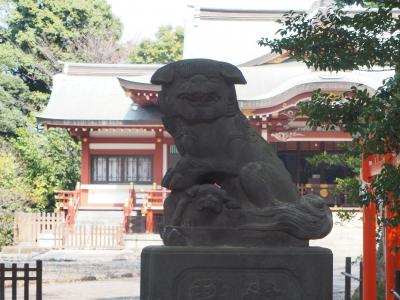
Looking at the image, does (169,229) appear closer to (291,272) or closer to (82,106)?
(291,272)

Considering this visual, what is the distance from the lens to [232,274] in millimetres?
5445

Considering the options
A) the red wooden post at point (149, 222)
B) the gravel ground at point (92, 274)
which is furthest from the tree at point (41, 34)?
the gravel ground at point (92, 274)

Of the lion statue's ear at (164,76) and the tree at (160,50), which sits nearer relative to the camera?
the lion statue's ear at (164,76)

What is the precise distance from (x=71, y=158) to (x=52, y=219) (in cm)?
780

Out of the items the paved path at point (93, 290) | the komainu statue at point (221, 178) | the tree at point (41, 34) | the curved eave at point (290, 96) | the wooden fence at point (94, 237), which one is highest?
the tree at point (41, 34)

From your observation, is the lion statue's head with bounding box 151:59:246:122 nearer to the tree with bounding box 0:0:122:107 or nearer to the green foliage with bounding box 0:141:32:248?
the green foliage with bounding box 0:141:32:248

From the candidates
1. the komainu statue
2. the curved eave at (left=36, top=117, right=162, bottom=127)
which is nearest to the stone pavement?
the curved eave at (left=36, top=117, right=162, bottom=127)

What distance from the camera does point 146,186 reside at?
26922 mm

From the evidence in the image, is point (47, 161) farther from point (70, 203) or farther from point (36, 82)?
point (36, 82)

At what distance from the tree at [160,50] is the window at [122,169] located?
1677 centimetres

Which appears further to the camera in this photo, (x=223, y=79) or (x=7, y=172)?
(x=7, y=172)

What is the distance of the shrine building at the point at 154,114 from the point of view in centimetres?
2358

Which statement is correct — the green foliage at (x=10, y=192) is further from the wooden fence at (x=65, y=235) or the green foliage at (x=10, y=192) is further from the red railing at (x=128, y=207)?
the red railing at (x=128, y=207)

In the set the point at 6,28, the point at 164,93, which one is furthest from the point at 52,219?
the point at 164,93
